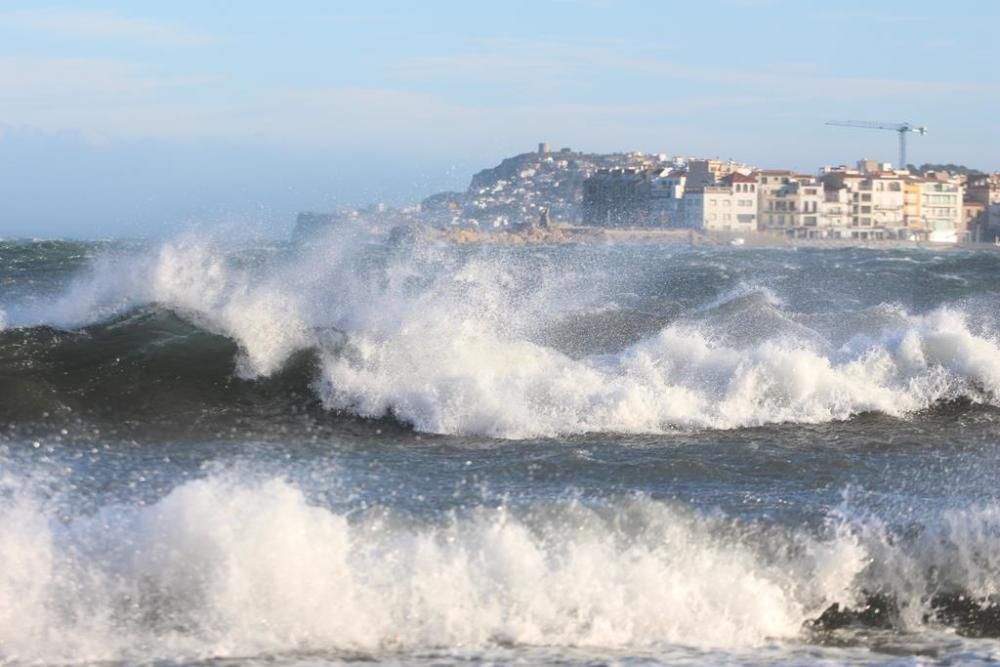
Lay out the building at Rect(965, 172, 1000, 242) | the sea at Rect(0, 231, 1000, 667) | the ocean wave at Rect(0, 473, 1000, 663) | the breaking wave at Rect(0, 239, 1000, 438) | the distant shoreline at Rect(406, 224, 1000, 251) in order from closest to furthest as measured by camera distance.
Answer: the ocean wave at Rect(0, 473, 1000, 663) → the sea at Rect(0, 231, 1000, 667) → the breaking wave at Rect(0, 239, 1000, 438) → the distant shoreline at Rect(406, 224, 1000, 251) → the building at Rect(965, 172, 1000, 242)

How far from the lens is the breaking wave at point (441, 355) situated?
13.1 meters

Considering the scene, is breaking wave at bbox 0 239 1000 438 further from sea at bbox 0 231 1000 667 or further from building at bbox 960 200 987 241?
building at bbox 960 200 987 241

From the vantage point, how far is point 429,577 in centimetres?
754

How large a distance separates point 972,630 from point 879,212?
103854 millimetres

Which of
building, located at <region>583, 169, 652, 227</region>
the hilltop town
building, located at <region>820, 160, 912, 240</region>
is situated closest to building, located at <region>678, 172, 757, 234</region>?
the hilltop town

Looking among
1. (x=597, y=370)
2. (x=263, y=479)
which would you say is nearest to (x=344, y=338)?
(x=597, y=370)

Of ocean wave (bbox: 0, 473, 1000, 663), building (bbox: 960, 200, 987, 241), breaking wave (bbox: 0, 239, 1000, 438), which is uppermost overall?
building (bbox: 960, 200, 987, 241)

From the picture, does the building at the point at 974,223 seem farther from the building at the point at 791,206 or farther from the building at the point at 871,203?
the building at the point at 791,206

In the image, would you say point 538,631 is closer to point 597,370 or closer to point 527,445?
point 527,445

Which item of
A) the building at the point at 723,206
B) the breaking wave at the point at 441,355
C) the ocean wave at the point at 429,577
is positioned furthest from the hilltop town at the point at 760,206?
the ocean wave at the point at 429,577

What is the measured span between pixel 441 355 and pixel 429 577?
6.61 metres

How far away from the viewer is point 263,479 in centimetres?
885

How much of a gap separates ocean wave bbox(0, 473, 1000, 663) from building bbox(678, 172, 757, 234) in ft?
320

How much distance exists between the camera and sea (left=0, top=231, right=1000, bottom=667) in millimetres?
7184
